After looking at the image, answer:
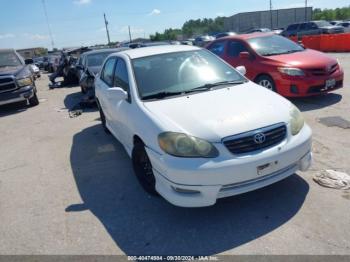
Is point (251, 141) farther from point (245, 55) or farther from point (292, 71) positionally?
point (245, 55)

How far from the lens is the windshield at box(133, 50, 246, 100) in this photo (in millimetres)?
4234

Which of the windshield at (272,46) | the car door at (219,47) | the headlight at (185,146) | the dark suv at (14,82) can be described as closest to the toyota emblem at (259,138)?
the headlight at (185,146)

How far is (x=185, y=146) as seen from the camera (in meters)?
3.19

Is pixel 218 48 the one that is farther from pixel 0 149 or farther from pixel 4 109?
pixel 4 109

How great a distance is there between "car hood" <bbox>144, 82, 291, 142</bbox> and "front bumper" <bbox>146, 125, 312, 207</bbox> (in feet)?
0.75

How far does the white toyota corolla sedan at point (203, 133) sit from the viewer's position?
123 inches

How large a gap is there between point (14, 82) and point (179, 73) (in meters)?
7.54

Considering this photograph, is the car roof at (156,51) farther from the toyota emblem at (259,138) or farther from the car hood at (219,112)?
the toyota emblem at (259,138)

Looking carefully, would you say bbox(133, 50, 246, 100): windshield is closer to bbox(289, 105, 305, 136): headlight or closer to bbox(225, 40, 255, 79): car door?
bbox(289, 105, 305, 136): headlight

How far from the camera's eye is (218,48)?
935cm

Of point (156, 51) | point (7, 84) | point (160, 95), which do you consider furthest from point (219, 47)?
point (7, 84)

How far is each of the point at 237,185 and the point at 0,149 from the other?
17.8 ft

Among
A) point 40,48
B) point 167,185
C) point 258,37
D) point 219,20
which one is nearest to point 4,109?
point 258,37

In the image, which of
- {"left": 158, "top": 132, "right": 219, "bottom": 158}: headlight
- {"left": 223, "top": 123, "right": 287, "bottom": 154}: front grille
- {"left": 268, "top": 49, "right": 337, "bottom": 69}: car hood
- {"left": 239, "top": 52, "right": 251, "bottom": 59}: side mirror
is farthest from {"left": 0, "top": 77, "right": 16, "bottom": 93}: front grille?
{"left": 223, "top": 123, "right": 287, "bottom": 154}: front grille
